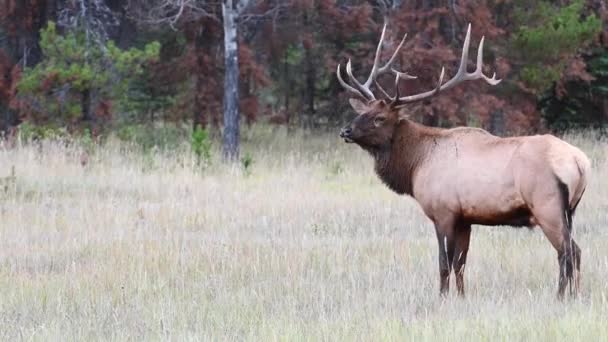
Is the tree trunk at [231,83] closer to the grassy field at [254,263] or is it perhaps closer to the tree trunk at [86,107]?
the tree trunk at [86,107]

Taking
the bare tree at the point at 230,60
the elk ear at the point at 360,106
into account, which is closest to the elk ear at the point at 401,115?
the elk ear at the point at 360,106

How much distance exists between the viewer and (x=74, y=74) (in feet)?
62.6

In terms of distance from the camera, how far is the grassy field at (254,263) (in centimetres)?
691

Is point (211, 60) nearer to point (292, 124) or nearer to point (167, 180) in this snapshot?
point (292, 124)

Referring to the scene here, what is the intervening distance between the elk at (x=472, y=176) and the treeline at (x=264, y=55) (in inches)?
417

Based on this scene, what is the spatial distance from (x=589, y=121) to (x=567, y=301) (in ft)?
61.7

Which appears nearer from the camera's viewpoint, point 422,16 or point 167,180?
point 167,180

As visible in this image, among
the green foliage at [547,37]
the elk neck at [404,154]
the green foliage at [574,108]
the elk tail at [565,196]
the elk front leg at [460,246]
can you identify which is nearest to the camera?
the elk tail at [565,196]

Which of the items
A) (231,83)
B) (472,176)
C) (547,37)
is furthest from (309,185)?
(547,37)

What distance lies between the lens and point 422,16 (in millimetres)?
21391

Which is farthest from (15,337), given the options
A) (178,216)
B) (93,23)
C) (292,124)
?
(292,124)

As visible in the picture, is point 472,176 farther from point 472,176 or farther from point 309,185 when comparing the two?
point 309,185

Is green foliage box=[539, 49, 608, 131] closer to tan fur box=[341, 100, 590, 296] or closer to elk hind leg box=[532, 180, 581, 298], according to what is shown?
tan fur box=[341, 100, 590, 296]

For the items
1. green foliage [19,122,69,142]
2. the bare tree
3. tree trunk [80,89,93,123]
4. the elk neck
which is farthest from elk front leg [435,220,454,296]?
tree trunk [80,89,93,123]
